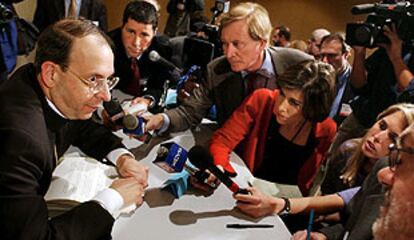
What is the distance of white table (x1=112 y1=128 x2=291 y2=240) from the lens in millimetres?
1314

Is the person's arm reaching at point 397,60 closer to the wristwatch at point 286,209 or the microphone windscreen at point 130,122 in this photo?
the wristwatch at point 286,209

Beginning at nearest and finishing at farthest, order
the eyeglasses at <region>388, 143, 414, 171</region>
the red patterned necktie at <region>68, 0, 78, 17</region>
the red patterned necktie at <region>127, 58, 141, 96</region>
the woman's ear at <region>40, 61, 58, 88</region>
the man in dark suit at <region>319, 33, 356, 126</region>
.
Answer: the eyeglasses at <region>388, 143, 414, 171</region>
the woman's ear at <region>40, 61, 58, 88</region>
the red patterned necktie at <region>127, 58, 141, 96</region>
the man in dark suit at <region>319, 33, 356, 126</region>
the red patterned necktie at <region>68, 0, 78, 17</region>

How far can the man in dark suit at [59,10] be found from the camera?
10.6 feet

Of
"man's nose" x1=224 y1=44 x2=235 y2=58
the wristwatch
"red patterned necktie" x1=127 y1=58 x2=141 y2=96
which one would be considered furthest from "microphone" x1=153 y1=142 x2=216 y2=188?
"red patterned necktie" x1=127 y1=58 x2=141 y2=96

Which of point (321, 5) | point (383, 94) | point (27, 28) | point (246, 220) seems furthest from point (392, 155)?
point (321, 5)

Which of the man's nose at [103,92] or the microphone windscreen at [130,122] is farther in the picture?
the microphone windscreen at [130,122]

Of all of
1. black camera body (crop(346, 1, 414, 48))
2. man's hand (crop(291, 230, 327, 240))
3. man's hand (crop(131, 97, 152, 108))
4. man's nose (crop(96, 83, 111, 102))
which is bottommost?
man's hand (crop(291, 230, 327, 240))

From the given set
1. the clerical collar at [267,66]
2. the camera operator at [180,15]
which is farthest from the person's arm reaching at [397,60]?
the camera operator at [180,15]

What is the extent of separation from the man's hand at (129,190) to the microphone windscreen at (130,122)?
0.41m

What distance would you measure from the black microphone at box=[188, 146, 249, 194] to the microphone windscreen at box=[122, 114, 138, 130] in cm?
41

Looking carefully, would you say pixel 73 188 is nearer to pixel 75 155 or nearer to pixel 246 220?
pixel 75 155

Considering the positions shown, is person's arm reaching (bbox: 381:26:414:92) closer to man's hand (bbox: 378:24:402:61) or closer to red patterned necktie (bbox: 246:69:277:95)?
man's hand (bbox: 378:24:402:61)

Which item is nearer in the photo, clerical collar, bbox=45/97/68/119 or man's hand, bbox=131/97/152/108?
clerical collar, bbox=45/97/68/119

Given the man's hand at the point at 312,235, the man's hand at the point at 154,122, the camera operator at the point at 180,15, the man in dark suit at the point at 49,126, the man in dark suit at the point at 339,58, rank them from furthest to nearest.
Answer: the camera operator at the point at 180,15
the man in dark suit at the point at 339,58
the man's hand at the point at 154,122
the man's hand at the point at 312,235
the man in dark suit at the point at 49,126
